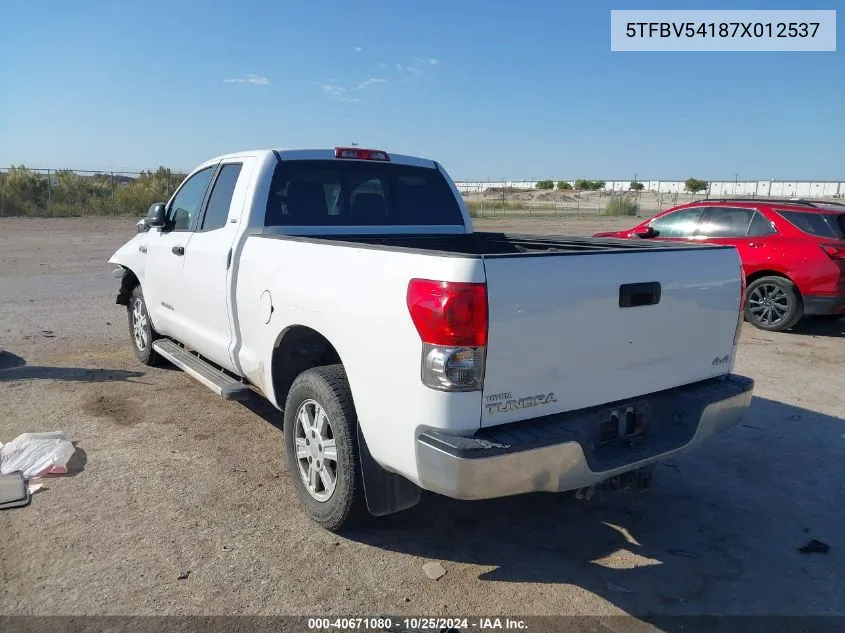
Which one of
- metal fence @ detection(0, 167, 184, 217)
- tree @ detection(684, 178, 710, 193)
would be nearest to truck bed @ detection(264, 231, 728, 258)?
metal fence @ detection(0, 167, 184, 217)

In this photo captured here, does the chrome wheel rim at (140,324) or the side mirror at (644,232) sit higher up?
the side mirror at (644,232)

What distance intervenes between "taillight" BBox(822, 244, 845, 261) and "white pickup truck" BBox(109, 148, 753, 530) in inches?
229

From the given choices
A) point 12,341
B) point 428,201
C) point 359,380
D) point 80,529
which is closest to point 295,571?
point 359,380

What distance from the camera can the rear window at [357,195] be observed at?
189 inches

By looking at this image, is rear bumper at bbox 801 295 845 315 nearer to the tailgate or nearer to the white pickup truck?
the white pickup truck

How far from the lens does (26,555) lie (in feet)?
11.3

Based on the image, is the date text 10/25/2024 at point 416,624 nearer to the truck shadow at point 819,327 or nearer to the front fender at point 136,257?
the front fender at point 136,257

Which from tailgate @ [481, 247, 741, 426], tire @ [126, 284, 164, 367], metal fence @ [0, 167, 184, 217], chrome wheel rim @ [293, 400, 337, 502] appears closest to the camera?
tailgate @ [481, 247, 741, 426]

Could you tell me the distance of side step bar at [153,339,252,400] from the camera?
4.55 meters

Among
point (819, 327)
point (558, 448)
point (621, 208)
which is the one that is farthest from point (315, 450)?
point (621, 208)

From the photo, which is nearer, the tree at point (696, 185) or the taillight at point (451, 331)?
the taillight at point (451, 331)

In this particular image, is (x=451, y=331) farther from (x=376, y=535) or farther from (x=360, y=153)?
(x=360, y=153)

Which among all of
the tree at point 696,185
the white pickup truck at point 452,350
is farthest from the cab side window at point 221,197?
the tree at point 696,185

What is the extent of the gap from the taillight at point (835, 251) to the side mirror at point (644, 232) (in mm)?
2362
